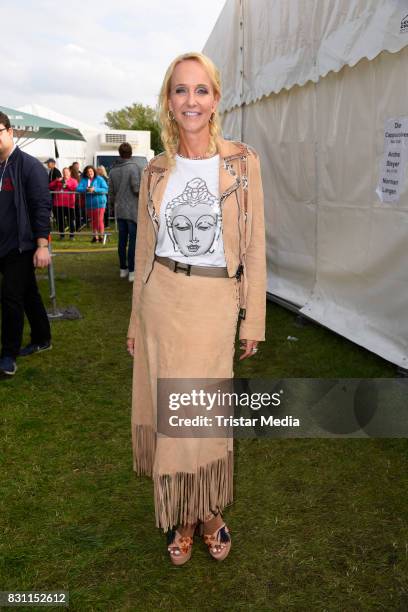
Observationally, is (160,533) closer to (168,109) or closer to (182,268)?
(182,268)

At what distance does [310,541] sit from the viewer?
281cm

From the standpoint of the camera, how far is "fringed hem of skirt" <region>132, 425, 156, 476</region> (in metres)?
2.51

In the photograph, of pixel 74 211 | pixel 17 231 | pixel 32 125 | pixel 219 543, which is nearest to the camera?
pixel 219 543

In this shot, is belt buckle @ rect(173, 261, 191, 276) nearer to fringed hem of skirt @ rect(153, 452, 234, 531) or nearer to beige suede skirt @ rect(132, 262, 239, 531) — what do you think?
beige suede skirt @ rect(132, 262, 239, 531)

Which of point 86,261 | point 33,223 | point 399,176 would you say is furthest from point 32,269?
point 86,261

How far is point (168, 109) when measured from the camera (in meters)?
2.33

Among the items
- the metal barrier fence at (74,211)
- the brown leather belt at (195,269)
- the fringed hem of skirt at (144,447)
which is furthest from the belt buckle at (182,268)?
the metal barrier fence at (74,211)

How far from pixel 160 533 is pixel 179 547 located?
290mm

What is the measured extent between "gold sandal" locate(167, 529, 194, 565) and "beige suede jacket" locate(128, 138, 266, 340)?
39.8 inches

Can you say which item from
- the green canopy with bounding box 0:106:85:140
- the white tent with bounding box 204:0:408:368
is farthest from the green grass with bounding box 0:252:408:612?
the green canopy with bounding box 0:106:85:140

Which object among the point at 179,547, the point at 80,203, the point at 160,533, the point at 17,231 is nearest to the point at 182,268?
the point at 179,547

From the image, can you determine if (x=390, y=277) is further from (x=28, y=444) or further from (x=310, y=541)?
(x=28, y=444)

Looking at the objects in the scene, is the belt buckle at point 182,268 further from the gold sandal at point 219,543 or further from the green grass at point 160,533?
the green grass at point 160,533

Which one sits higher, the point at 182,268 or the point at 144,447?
the point at 182,268
